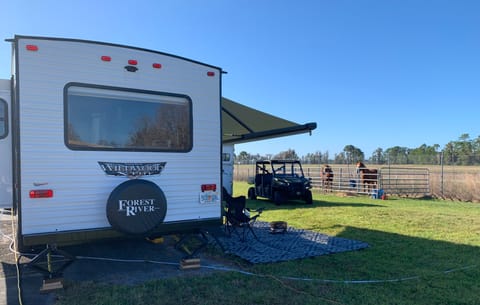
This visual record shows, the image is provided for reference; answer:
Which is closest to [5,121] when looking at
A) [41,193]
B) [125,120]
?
[41,193]

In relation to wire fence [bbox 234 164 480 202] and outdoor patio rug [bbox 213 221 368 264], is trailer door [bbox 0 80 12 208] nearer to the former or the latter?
outdoor patio rug [bbox 213 221 368 264]

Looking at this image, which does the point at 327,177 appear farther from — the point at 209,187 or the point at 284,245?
the point at 209,187

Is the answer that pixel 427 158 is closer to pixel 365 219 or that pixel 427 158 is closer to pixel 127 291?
pixel 365 219

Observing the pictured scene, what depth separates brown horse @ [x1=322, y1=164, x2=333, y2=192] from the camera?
17.2 m

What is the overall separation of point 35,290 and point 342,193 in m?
14.2

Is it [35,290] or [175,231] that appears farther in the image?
[175,231]

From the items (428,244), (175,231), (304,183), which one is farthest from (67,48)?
(304,183)

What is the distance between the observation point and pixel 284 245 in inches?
244

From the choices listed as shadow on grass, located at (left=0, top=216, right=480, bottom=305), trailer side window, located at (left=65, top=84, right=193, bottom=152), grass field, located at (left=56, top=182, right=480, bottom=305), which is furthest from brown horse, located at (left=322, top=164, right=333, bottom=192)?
trailer side window, located at (left=65, top=84, right=193, bottom=152)

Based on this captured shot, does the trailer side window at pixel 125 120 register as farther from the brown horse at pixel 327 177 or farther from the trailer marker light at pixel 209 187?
the brown horse at pixel 327 177

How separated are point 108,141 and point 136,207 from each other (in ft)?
2.69

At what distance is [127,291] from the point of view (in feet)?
13.1

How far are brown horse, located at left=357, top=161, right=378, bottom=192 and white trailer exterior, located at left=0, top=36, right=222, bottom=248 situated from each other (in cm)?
1201

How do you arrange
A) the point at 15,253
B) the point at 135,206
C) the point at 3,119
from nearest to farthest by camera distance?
1. the point at 135,206
2. the point at 3,119
3. the point at 15,253
